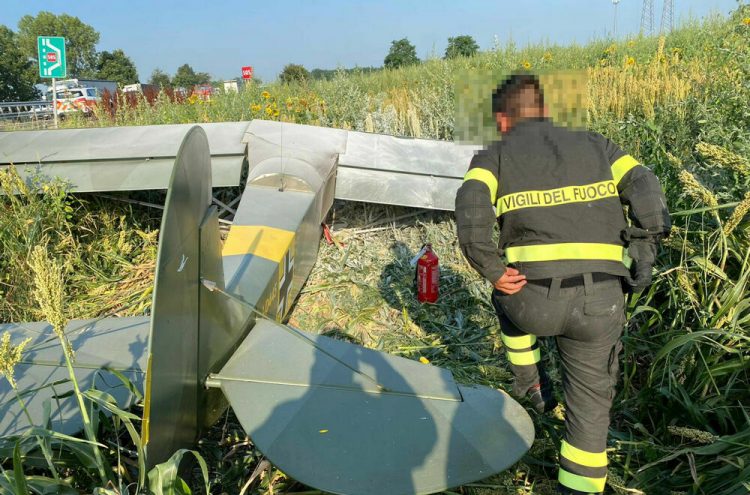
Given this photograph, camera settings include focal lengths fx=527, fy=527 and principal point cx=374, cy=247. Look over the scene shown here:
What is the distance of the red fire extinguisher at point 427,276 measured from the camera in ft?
14.3

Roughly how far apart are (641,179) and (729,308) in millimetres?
980

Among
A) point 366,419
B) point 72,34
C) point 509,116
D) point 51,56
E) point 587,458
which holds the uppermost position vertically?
point 72,34

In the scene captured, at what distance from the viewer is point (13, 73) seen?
6028cm

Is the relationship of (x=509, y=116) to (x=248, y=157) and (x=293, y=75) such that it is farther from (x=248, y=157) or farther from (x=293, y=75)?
(x=293, y=75)

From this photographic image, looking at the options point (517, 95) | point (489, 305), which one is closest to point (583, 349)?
point (517, 95)

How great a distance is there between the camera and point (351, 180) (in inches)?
203

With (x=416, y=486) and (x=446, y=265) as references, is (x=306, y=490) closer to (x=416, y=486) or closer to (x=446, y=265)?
(x=416, y=486)

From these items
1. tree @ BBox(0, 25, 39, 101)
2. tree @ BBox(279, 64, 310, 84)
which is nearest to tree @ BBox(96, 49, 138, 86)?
tree @ BBox(0, 25, 39, 101)

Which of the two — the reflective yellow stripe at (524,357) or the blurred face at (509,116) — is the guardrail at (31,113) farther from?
the reflective yellow stripe at (524,357)

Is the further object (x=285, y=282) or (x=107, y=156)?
(x=107, y=156)

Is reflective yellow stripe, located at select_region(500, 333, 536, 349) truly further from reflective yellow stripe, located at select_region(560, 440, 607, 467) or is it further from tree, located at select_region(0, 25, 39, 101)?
tree, located at select_region(0, 25, 39, 101)

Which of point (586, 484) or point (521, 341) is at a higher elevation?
point (521, 341)

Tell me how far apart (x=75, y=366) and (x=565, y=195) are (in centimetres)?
229

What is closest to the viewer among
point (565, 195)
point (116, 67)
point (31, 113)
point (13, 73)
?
point (565, 195)
